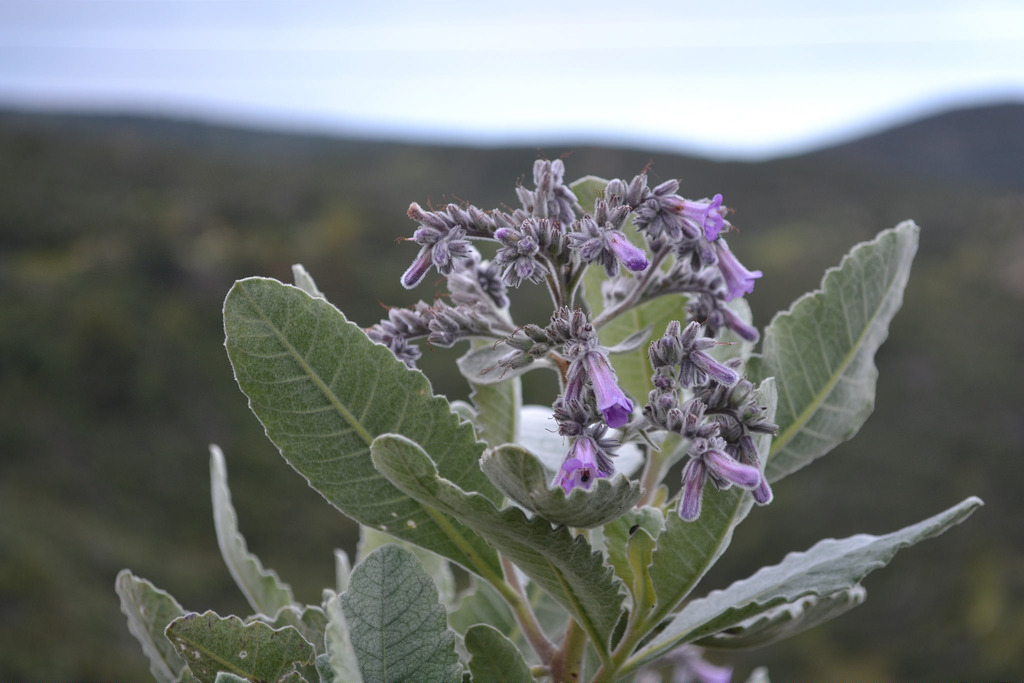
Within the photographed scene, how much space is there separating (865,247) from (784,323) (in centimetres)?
26

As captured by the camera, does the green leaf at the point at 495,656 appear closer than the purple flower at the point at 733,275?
Yes

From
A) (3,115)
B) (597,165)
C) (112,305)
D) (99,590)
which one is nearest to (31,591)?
Result: (99,590)

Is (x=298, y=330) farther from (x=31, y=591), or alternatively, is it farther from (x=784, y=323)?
(x=31, y=591)

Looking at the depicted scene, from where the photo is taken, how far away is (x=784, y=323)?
2025 mm

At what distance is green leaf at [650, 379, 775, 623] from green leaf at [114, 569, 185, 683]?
3.57 ft

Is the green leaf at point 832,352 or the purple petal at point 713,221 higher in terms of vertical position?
the purple petal at point 713,221

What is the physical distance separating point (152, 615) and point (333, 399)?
0.74 meters

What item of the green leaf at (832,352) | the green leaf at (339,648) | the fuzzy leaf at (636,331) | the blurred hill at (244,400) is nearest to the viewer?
the green leaf at (339,648)

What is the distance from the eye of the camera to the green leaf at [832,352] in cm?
205

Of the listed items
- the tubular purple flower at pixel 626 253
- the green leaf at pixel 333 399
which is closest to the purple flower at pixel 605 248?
the tubular purple flower at pixel 626 253

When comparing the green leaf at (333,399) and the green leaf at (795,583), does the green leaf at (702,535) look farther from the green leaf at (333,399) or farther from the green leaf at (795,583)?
the green leaf at (333,399)

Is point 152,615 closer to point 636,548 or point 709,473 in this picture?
point 636,548

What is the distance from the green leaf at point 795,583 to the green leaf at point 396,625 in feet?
1.39

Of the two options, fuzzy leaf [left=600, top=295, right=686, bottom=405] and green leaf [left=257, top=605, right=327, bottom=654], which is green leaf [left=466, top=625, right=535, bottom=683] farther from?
fuzzy leaf [left=600, top=295, right=686, bottom=405]
